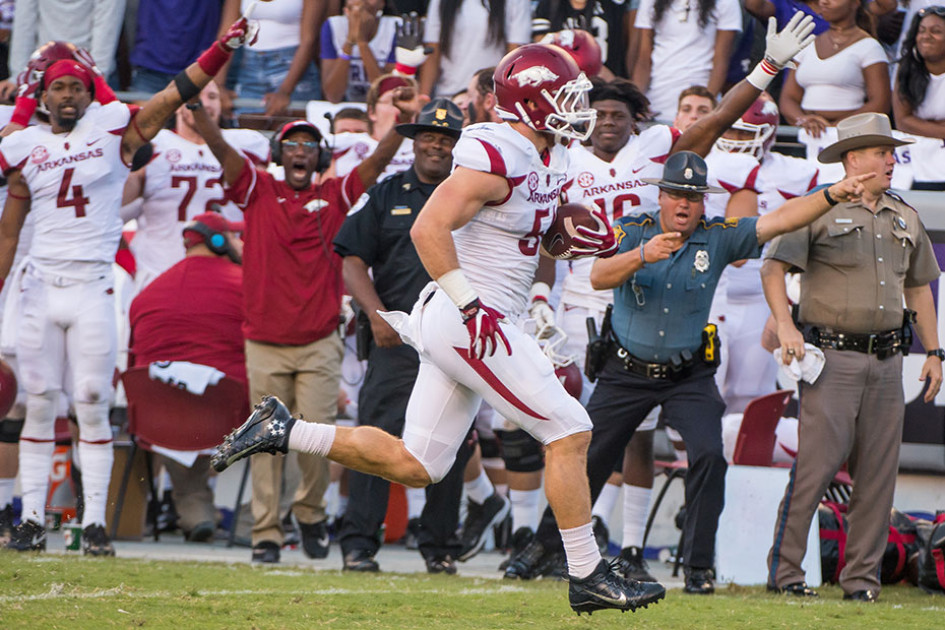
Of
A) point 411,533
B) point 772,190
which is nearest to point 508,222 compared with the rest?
point 772,190

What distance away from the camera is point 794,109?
926 cm

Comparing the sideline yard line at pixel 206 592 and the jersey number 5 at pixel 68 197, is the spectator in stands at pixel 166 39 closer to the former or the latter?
the jersey number 5 at pixel 68 197

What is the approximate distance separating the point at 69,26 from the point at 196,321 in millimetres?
3357

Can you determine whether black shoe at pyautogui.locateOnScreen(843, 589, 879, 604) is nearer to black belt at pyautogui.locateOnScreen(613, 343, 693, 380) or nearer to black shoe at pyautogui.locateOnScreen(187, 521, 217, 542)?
black belt at pyautogui.locateOnScreen(613, 343, 693, 380)

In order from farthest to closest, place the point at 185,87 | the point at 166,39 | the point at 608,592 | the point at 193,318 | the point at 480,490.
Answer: the point at 166,39, the point at 193,318, the point at 480,490, the point at 185,87, the point at 608,592

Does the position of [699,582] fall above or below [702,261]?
below

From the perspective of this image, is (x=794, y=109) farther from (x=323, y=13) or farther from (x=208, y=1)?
(x=208, y=1)

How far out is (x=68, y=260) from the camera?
6.96 metres

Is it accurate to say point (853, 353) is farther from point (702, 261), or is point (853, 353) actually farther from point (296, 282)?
point (296, 282)

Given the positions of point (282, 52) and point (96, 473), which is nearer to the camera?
point (96, 473)

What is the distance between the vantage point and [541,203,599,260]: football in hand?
4906mm

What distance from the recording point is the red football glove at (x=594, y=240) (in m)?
4.89

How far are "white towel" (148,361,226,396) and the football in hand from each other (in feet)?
10.1

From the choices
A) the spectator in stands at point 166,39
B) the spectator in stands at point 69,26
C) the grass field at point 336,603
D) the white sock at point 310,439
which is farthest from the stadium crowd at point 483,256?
the spectator in stands at point 69,26
